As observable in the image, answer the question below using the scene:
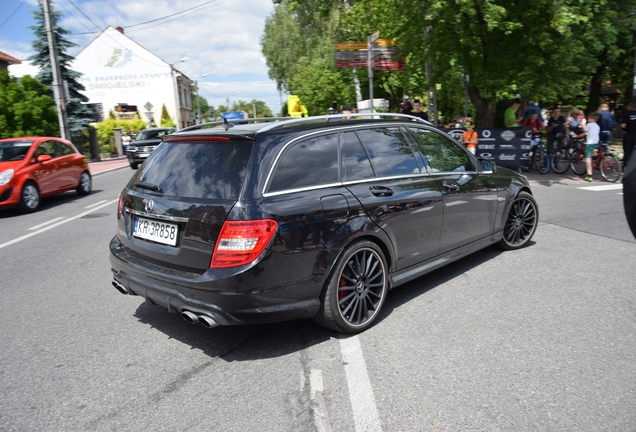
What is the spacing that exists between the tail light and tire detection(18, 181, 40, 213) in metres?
9.30

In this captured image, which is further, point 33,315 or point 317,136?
point 33,315

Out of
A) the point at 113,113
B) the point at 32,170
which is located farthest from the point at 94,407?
the point at 113,113

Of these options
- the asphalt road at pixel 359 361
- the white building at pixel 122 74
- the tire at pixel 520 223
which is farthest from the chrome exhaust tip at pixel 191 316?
the white building at pixel 122 74

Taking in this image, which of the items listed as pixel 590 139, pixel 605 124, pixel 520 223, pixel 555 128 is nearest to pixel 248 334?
pixel 520 223

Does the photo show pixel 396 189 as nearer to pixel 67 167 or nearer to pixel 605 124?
pixel 67 167

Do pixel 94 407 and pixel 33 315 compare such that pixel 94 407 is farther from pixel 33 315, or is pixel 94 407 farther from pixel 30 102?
pixel 30 102

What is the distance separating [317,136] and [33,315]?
10.0ft

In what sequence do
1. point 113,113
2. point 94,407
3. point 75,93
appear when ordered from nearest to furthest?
point 94,407, point 75,93, point 113,113

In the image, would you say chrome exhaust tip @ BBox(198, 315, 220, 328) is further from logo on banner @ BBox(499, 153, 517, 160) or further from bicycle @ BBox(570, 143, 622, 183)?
logo on banner @ BBox(499, 153, 517, 160)

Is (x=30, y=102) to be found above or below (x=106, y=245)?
above

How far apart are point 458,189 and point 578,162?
10.3 metres

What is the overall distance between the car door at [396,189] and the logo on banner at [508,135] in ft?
33.9

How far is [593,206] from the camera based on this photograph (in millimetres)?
9164

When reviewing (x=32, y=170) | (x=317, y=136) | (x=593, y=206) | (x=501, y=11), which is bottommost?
(x=593, y=206)
